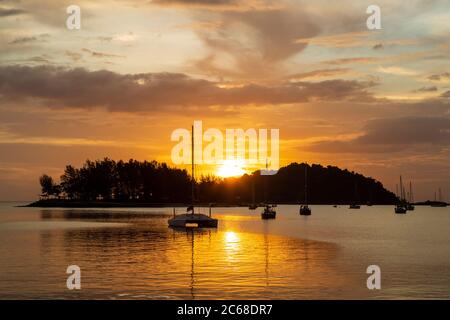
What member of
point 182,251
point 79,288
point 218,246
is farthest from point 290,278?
point 218,246

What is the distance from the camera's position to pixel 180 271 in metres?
45.1

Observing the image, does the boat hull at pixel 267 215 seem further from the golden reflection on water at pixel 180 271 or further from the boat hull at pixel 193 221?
the golden reflection on water at pixel 180 271

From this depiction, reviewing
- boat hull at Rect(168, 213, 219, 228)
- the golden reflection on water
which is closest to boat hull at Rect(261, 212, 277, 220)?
boat hull at Rect(168, 213, 219, 228)

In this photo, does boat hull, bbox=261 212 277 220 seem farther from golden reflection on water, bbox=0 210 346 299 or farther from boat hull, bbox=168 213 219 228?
golden reflection on water, bbox=0 210 346 299

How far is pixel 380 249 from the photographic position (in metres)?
71.8

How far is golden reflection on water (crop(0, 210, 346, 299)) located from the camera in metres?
35.2

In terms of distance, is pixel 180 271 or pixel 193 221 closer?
pixel 180 271

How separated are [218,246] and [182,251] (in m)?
9.02

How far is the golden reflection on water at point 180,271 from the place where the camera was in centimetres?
3525

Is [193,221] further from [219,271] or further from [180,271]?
[219,271]

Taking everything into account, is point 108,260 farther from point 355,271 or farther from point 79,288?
point 355,271

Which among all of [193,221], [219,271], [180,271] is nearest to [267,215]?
[193,221]

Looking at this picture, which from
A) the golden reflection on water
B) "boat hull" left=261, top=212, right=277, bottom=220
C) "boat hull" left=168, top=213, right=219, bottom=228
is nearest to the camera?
the golden reflection on water

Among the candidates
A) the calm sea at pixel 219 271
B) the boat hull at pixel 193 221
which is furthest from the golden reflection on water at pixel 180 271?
the boat hull at pixel 193 221
